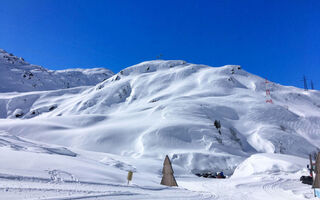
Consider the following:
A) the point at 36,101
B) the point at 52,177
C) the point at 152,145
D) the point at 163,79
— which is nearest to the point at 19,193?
the point at 52,177

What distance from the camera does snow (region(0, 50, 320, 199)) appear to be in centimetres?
941

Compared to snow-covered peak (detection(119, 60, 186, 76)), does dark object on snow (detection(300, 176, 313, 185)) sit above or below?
below

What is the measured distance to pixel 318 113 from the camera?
59.2m

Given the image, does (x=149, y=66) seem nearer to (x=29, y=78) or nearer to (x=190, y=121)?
(x=190, y=121)

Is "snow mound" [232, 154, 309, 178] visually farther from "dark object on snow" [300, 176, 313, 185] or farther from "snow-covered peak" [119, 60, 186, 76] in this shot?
"snow-covered peak" [119, 60, 186, 76]

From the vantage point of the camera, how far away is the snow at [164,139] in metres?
9.41

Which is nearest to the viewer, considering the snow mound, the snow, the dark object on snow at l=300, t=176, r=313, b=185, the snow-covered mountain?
the snow

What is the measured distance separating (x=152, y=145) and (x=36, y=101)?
8822cm

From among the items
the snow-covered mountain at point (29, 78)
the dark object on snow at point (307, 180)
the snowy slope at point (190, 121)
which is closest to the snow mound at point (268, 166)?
the snowy slope at point (190, 121)

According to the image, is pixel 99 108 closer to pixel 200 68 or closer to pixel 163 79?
pixel 163 79

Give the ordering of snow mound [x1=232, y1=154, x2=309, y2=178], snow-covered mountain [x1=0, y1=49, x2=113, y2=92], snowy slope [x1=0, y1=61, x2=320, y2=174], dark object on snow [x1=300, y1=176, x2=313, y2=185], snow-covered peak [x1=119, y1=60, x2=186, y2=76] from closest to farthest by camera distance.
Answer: dark object on snow [x1=300, y1=176, x2=313, y2=185], snow mound [x1=232, y1=154, x2=309, y2=178], snowy slope [x1=0, y1=61, x2=320, y2=174], snow-covered peak [x1=119, y1=60, x2=186, y2=76], snow-covered mountain [x1=0, y1=49, x2=113, y2=92]

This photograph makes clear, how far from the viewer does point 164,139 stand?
3775cm

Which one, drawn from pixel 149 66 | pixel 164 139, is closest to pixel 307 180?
pixel 164 139

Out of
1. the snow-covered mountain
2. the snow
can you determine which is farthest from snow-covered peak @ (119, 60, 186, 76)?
the snow-covered mountain
